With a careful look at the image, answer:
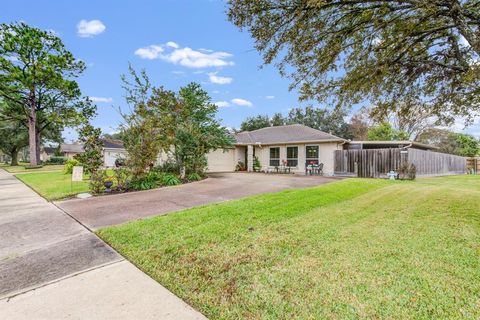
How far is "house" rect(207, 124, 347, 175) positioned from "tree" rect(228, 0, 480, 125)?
9420 millimetres

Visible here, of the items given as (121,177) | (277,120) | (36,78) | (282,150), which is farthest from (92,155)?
(277,120)

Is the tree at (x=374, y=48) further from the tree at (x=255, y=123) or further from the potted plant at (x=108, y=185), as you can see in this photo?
the tree at (x=255, y=123)

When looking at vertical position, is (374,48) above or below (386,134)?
below

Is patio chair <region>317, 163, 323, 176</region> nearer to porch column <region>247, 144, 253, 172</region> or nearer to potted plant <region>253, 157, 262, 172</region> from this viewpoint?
potted plant <region>253, 157, 262, 172</region>

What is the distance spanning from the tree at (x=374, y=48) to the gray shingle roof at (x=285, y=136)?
9.43m

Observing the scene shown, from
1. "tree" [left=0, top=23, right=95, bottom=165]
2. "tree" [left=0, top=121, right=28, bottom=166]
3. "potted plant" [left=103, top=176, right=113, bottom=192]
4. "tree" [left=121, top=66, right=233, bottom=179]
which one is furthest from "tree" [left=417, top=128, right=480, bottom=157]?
"tree" [left=0, top=121, right=28, bottom=166]

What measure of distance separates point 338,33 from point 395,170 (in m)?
11.1

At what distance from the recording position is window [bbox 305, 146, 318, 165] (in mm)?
17078

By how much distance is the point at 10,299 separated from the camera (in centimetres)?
247

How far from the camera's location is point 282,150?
61.8ft

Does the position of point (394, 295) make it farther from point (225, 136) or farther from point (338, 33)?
point (225, 136)

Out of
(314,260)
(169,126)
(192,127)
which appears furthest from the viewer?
(192,127)

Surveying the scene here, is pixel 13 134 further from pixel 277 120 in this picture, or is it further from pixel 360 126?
pixel 360 126

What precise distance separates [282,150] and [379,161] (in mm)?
6753
